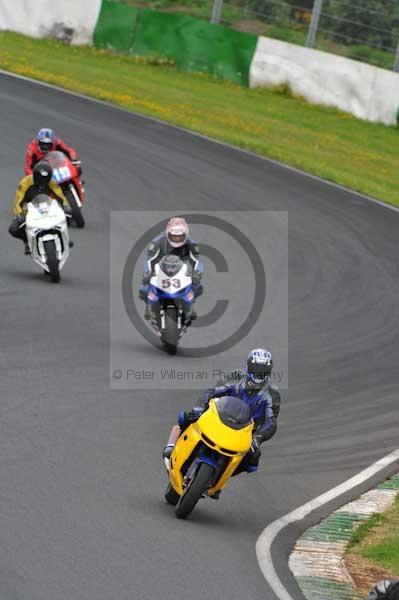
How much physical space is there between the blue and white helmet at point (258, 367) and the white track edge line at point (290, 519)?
1189 mm

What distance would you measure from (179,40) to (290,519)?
27172 mm

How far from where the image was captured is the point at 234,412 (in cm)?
997

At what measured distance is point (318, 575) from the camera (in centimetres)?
921

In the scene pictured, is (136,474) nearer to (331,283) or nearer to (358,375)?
(358,375)

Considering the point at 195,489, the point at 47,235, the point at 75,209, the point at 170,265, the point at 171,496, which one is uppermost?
the point at 195,489

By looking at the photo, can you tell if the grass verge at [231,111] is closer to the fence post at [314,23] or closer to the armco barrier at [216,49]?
the armco barrier at [216,49]

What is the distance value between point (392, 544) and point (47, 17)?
94.9ft

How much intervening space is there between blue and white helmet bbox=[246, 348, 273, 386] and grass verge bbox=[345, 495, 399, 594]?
1.49 metres

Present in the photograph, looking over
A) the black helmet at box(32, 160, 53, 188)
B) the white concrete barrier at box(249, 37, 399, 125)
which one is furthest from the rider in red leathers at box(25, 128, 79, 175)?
the white concrete barrier at box(249, 37, 399, 125)

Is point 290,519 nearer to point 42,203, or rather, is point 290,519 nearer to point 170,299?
point 170,299

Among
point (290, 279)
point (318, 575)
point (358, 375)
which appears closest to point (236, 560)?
point (318, 575)

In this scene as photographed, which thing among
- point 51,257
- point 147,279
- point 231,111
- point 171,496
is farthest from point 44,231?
point 231,111

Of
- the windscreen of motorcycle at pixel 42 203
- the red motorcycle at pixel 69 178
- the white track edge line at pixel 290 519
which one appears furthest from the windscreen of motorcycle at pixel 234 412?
the red motorcycle at pixel 69 178

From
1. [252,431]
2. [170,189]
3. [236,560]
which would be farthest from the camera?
[170,189]
